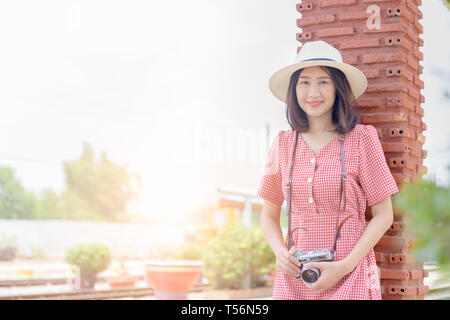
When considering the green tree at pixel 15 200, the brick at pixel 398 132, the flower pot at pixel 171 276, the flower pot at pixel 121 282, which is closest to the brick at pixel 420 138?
the brick at pixel 398 132

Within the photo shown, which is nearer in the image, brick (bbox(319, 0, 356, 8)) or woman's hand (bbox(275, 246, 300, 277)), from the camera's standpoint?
woman's hand (bbox(275, 246, 300, 277))

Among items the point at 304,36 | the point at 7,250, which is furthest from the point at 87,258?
the point at 7,250

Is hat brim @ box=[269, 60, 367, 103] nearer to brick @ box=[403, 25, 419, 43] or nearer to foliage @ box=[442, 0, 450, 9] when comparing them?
brick @ box=[403, 25, 419, 43]

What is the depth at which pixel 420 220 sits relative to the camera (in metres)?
0.34

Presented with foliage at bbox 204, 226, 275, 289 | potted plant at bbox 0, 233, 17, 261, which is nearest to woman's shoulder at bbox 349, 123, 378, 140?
foliage at bbox 204, 226, 275, 289

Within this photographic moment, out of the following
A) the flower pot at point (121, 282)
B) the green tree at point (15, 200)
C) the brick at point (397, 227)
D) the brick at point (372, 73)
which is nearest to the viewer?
the brick at point (397, 227)

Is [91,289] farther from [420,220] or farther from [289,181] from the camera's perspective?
[420,220]

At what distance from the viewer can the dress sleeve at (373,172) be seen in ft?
5.68

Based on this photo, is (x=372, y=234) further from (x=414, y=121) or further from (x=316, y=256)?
(x=414, y=121)

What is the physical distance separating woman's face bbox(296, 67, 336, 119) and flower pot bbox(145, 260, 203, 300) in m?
6.68

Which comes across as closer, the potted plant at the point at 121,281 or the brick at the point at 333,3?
the brick at the point at 333,3

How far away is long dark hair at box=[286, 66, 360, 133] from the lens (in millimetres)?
1831

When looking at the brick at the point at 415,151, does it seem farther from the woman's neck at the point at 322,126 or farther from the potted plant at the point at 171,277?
the potted plant at the point at 171,277
